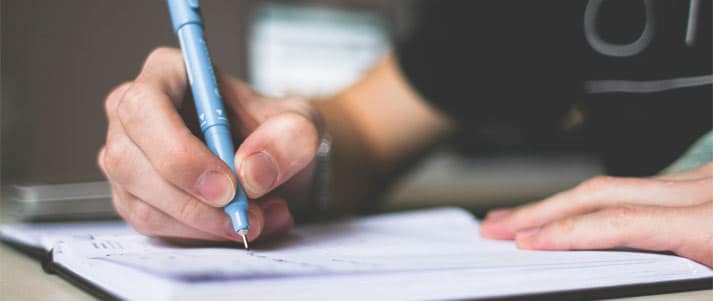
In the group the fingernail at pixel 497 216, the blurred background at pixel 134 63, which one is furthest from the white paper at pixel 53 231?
the blurred background at pixel 134 63

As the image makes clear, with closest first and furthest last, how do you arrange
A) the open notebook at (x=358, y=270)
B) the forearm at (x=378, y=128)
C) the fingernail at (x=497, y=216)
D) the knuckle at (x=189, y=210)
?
the open notebook at (x=358, y=270)
the knuckle at (x=189, y=210)
the fingernail at (x=497, y=216)
the forearm at (x=378, y=128)

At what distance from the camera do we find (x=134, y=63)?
1.46 m

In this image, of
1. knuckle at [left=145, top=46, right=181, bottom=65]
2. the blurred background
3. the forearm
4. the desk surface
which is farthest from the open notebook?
the blurred background

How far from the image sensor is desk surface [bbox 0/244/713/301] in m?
0.27

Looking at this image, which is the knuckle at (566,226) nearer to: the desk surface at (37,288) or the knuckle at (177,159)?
the desk surface at (37,288)

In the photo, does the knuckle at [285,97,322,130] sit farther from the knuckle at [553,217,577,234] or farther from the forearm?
the forearm

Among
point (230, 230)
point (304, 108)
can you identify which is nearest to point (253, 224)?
point (230, 230)

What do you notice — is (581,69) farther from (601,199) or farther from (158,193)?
(158,193)

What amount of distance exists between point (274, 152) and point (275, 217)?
0.06 meters

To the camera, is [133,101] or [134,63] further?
[134,63]

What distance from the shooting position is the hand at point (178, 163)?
31 cm

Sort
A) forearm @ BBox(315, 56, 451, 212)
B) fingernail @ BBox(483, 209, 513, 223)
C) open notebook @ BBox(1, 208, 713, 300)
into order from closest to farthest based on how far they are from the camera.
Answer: open notebook @ BBox(1, 208, 713, 300), fingernail @ BBox(483, 209, 513, 223), forearm @ BBox(315, 56, 451, 212)

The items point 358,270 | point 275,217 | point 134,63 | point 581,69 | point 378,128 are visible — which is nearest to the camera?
point 358,270

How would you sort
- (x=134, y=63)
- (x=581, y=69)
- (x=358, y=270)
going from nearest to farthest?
(x=358, y=270), (x=581, y=69), (x=134, y=63)
